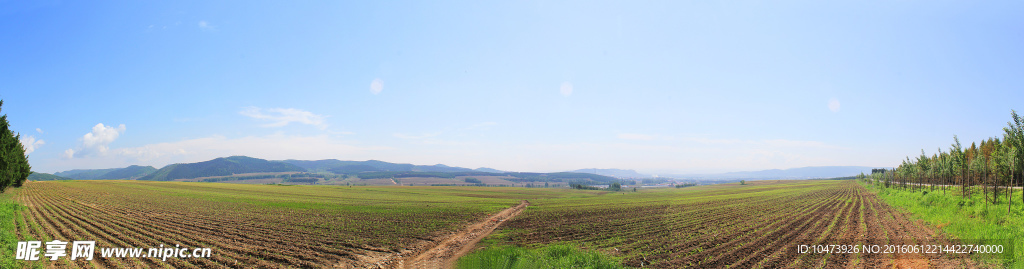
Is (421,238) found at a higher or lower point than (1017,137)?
lower

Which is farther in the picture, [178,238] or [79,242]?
[178,238]

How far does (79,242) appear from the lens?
17.4 metres

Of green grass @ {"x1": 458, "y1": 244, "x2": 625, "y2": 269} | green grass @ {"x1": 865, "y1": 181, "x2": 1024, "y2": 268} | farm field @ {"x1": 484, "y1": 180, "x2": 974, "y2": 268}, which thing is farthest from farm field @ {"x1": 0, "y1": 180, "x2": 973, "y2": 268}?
green grass @ {"x1": 458, "y1": 244, "x2": 625, "y2": 269}

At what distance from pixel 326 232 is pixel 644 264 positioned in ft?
65.4

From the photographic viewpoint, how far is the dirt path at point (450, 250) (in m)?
17.8

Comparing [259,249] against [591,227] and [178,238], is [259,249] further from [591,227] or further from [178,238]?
[591,227]

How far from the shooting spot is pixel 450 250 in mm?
21719

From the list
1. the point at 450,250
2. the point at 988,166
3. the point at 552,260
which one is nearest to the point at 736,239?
the point at 552,260

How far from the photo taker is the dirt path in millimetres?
17766

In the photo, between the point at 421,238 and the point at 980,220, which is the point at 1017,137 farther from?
the point at 421,238

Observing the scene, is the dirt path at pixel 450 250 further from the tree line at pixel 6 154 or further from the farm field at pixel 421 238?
the tree line at pixel 6 154

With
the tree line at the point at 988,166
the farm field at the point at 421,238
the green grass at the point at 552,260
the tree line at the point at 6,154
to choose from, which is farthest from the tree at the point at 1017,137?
the tree line at the point at 6,154


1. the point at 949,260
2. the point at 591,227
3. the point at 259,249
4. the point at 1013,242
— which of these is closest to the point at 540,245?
the point at 591,227

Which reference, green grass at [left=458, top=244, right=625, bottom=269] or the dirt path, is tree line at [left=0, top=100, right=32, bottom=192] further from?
green grass at [left=458, top=244, right=625, bottom=269]
